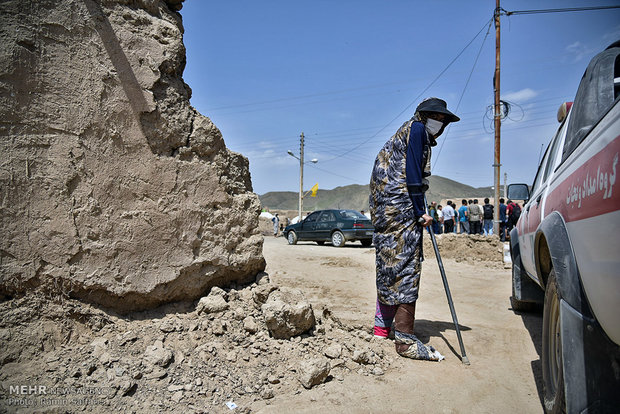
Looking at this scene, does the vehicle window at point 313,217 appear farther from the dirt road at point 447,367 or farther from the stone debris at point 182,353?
the stone debris at point 182,353

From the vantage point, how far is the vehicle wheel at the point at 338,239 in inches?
539

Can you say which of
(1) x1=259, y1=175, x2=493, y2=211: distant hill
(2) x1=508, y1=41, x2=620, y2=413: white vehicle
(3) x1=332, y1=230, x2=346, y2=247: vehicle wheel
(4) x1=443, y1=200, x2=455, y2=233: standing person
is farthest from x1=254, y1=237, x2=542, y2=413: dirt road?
(1) x1=259, y1=175, x2=493, y2=211: distant hill

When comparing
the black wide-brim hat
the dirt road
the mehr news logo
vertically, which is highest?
the black wide-brim hat

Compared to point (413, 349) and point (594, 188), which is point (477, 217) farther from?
point (594, 188)

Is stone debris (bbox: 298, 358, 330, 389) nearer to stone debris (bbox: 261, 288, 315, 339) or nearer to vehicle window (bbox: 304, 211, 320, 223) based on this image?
stone debris (bbox: 261, 288, 315, 339)

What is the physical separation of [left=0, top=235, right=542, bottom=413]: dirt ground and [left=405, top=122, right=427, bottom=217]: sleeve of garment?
3.86 ft

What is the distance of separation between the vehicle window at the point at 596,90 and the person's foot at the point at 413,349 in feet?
5.47

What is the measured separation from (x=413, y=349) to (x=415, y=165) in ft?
4.61

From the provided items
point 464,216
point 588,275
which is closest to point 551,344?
point 588,275

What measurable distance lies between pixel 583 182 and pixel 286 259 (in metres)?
7.72

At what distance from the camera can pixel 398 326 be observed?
311 centimetres

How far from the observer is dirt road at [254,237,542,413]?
239 cm

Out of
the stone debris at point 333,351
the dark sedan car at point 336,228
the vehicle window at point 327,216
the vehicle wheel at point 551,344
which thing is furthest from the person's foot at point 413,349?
the vehicle window at point 327,216

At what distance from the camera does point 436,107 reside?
3.24 m
